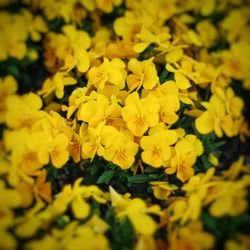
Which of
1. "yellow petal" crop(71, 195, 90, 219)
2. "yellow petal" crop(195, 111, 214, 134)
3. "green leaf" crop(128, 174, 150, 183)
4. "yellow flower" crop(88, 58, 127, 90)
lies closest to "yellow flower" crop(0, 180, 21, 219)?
"yellow petal" crop(71, 195, 90, 219)

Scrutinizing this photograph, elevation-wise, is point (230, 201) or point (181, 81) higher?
point (181, 81)

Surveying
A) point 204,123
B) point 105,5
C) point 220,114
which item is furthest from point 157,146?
point 105,5

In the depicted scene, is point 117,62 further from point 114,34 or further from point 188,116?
point 114,34

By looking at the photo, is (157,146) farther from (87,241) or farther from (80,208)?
(87,241)

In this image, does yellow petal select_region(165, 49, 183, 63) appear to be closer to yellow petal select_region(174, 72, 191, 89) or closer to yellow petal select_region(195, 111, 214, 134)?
yellow petal select_region(174, 72, 191, 89)

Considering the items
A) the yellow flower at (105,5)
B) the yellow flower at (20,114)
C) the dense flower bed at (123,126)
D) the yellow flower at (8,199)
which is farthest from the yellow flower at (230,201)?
the yellow flower at (105,5)

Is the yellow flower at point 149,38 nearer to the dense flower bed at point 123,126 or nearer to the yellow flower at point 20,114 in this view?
the dense flower bed at point 123,126

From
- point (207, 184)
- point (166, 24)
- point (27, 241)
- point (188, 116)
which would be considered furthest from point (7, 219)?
point (166, 24)
